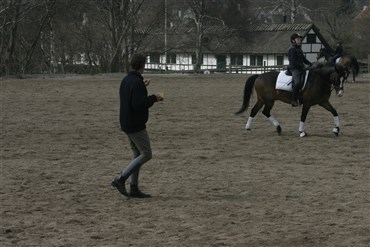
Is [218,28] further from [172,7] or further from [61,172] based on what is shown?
[61,172]

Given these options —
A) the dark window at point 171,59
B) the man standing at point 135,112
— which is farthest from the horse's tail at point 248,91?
the dark window at point 171,59

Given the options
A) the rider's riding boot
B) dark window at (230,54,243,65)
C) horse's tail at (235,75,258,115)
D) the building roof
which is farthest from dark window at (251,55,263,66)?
the rider's riding boot

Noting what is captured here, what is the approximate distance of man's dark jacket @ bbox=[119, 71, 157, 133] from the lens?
929 cm

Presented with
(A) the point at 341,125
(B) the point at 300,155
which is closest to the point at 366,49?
(A) the point at 341,125

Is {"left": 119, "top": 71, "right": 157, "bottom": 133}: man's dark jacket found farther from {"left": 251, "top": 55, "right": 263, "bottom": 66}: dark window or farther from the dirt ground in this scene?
{"left": 251, "top": 55, "right": 263, "bottom": 66}: dark window

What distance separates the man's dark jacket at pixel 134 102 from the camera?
9289mm

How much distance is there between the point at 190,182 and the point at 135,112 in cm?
185

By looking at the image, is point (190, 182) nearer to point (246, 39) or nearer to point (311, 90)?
point (311, 90)

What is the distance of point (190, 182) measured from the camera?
426 inches

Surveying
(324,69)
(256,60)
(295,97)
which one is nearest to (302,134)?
(295,97)

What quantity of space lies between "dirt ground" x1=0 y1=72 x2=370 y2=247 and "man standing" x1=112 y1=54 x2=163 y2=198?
293 millimetres

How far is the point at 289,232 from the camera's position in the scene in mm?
7738

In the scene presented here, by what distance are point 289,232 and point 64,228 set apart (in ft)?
Result: 8.08

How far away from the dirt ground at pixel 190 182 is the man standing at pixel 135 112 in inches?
11.6
